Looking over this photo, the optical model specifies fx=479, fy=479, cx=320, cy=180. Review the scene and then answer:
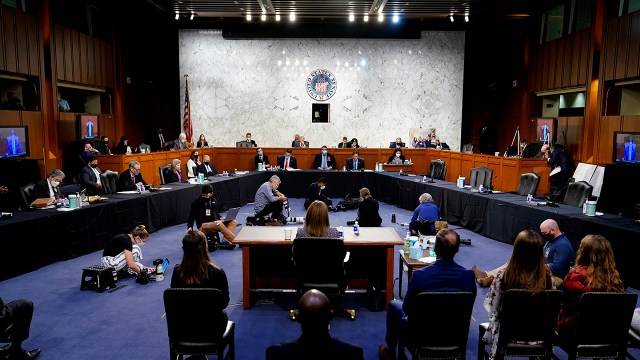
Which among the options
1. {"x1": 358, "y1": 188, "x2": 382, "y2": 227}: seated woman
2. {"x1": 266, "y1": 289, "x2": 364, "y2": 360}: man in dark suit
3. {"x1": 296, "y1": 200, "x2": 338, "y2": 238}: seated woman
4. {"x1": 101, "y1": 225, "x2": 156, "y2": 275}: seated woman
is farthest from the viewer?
{"x1": 358, "y1": 188, "x2": 382, "y2": 227}: seated woman

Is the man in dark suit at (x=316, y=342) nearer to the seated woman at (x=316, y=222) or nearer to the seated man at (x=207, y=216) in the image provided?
the seated woman at (x=316, y=222)

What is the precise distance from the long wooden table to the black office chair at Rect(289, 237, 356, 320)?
2.33ft

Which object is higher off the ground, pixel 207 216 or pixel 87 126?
pixel 87 126

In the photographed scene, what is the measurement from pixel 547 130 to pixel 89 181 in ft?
38.3

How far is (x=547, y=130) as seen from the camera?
13.4 metres

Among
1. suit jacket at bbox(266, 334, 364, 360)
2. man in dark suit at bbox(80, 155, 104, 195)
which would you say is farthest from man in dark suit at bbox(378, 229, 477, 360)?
man in dark suit at bbox(80, 155, 104, 195)

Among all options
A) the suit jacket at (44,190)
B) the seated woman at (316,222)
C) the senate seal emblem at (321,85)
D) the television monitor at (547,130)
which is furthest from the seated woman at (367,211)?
the senate seal emblem at (321,85)

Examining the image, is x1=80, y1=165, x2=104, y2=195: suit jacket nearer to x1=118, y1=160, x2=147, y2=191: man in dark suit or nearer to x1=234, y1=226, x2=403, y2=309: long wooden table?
x1=118, y1=160, x2=147, y2=191: man in dark suit

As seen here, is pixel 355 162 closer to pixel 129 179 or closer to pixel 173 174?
pixel 173 174

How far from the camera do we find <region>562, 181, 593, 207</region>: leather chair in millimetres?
7954

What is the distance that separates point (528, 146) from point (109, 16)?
13014mm

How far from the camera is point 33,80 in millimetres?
11539

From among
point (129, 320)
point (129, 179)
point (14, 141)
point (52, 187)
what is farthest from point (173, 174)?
point (129, 320)

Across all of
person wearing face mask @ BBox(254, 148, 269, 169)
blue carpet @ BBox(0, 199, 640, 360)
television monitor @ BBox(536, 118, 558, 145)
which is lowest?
blue carpet @ BBox(0, 199, 640, 360)
